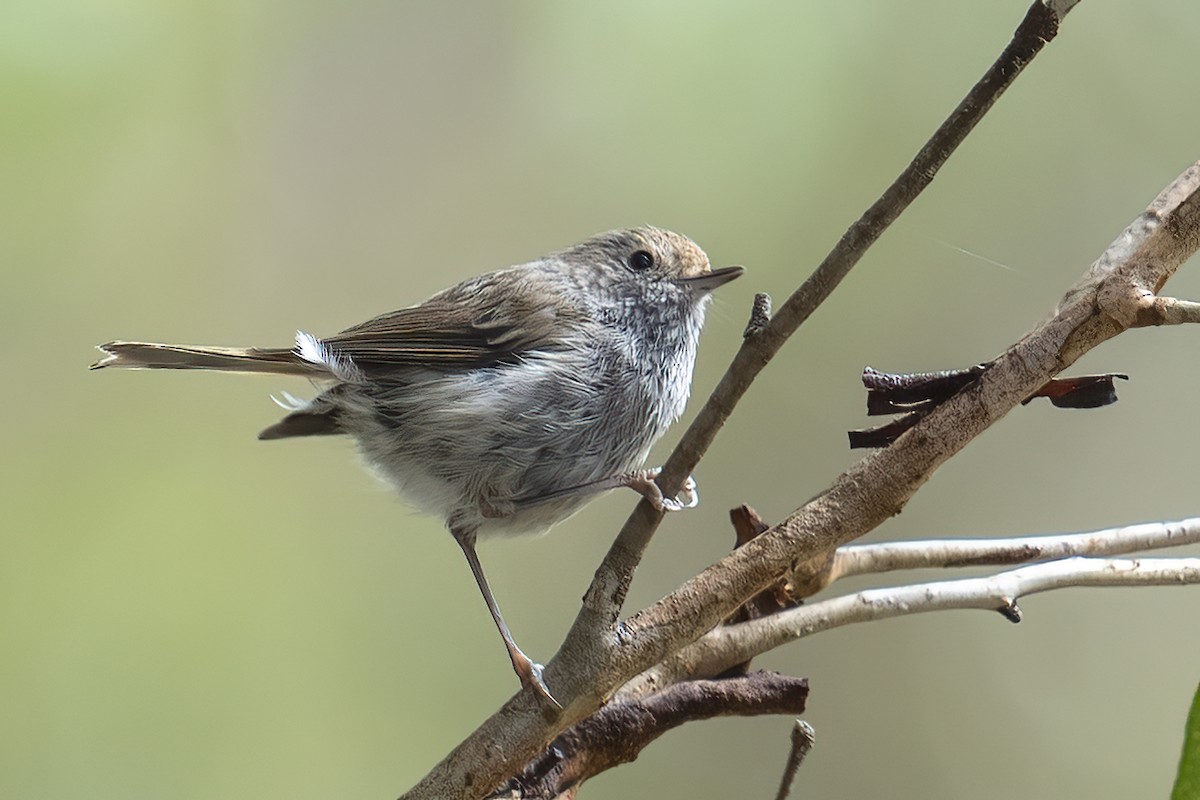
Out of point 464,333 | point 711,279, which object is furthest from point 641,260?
point 464,333

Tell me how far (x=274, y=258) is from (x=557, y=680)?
1653 millimetres

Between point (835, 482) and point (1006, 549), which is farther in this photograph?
point (1006, 549)

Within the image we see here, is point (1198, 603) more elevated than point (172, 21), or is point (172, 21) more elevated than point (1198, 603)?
point (172, 21)

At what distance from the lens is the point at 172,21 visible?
2.21 meters

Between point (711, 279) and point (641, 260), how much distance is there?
149 mm

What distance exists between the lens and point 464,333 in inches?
60.2

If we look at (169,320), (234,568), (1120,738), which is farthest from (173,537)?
(1120,738)

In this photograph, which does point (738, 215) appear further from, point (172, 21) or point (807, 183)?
point (172, 21)

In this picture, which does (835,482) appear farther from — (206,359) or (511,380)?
(206,359)

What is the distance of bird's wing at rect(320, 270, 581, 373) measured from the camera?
4.89ft

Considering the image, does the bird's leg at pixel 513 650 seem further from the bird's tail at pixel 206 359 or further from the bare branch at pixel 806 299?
the bird's tail at pixel 206 359

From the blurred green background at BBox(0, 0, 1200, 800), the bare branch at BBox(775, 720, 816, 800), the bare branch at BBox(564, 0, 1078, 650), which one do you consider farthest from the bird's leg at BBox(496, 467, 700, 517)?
the blurred green background at BBox(0, 0, 1200, 800)

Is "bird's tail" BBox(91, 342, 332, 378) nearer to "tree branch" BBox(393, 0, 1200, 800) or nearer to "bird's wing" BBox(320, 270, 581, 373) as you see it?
"bird's wing" BBox(320, 270, 581, 373)

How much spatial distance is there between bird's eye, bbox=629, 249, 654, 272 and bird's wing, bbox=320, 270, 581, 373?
0.14m
